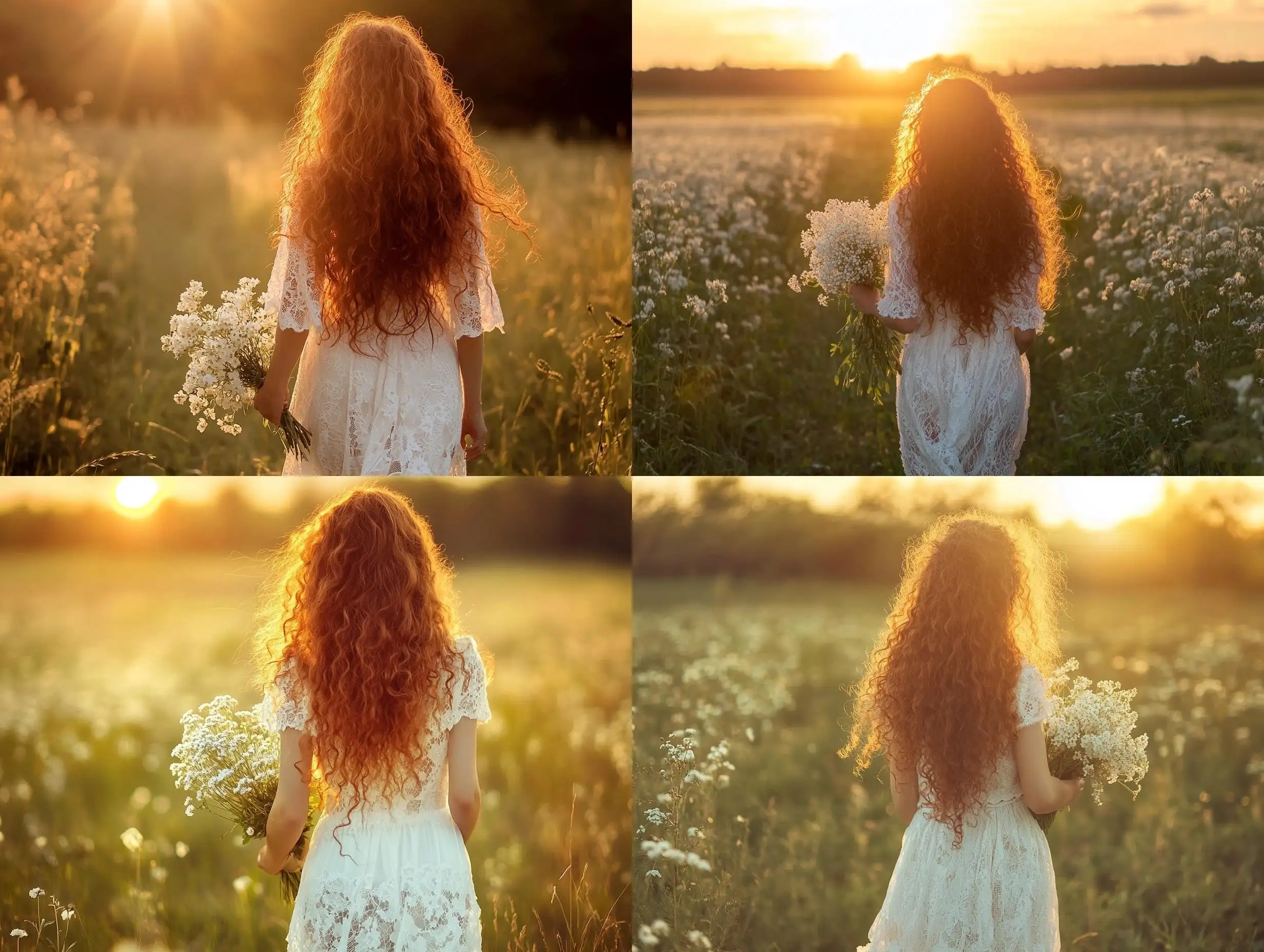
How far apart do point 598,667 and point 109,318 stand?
6.83ft

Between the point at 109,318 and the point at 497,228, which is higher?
the point at 497,228

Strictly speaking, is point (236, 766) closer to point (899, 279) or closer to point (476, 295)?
point (476, 295)

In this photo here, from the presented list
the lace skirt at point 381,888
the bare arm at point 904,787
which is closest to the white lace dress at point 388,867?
the lace skirt at point 381,888

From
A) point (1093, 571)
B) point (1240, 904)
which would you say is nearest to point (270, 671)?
point (1093, 571)

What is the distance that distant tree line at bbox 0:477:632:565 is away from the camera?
4.79 metres

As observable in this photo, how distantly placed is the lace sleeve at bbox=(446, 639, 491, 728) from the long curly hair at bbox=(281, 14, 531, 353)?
2.69 ft

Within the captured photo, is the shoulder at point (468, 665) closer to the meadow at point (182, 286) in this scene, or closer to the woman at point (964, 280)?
the woman at point (964, 280)

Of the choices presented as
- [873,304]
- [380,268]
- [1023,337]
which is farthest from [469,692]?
[1023,337]

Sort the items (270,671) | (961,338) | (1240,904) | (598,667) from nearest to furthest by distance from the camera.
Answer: (270,671) < (961,338) < (1240,904) < (598,667)

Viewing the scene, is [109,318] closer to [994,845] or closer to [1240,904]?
[994,845]

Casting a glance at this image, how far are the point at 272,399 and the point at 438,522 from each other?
4.76 feet

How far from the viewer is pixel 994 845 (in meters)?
3.35

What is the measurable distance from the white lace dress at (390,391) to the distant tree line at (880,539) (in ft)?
5.06

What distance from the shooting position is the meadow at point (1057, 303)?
4641mm
